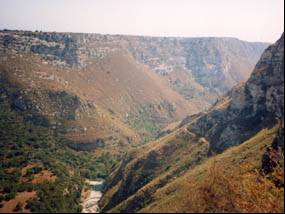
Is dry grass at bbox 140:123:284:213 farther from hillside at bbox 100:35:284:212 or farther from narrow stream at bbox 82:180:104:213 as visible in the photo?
narrow stream at bbox 82:180:104:213

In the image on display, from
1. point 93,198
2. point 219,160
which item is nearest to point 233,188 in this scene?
point 219,160

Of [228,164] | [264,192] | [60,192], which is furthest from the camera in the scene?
[60,192]

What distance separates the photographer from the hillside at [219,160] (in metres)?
76.7

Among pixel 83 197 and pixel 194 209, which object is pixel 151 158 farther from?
pixel 194 209

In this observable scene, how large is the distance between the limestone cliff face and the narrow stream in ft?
153

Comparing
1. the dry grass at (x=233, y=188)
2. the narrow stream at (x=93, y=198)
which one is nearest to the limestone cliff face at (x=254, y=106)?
the dry grass at (x=233, y=188)

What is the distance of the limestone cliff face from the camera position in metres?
114

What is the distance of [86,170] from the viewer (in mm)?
188000

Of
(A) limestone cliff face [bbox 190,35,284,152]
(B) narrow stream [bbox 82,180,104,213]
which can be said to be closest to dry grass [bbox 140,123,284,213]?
(A) limestone cliff face [bbox 190,35,284,152]

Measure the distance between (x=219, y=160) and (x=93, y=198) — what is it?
61816 millimetres

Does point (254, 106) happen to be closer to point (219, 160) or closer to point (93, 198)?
point (219, 160)

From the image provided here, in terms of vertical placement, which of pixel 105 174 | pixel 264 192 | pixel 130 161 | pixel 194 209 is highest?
pixel 264 192

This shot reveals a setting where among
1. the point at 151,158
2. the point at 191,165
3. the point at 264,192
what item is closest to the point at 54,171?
the point at 151,158

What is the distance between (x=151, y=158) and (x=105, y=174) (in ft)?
160
